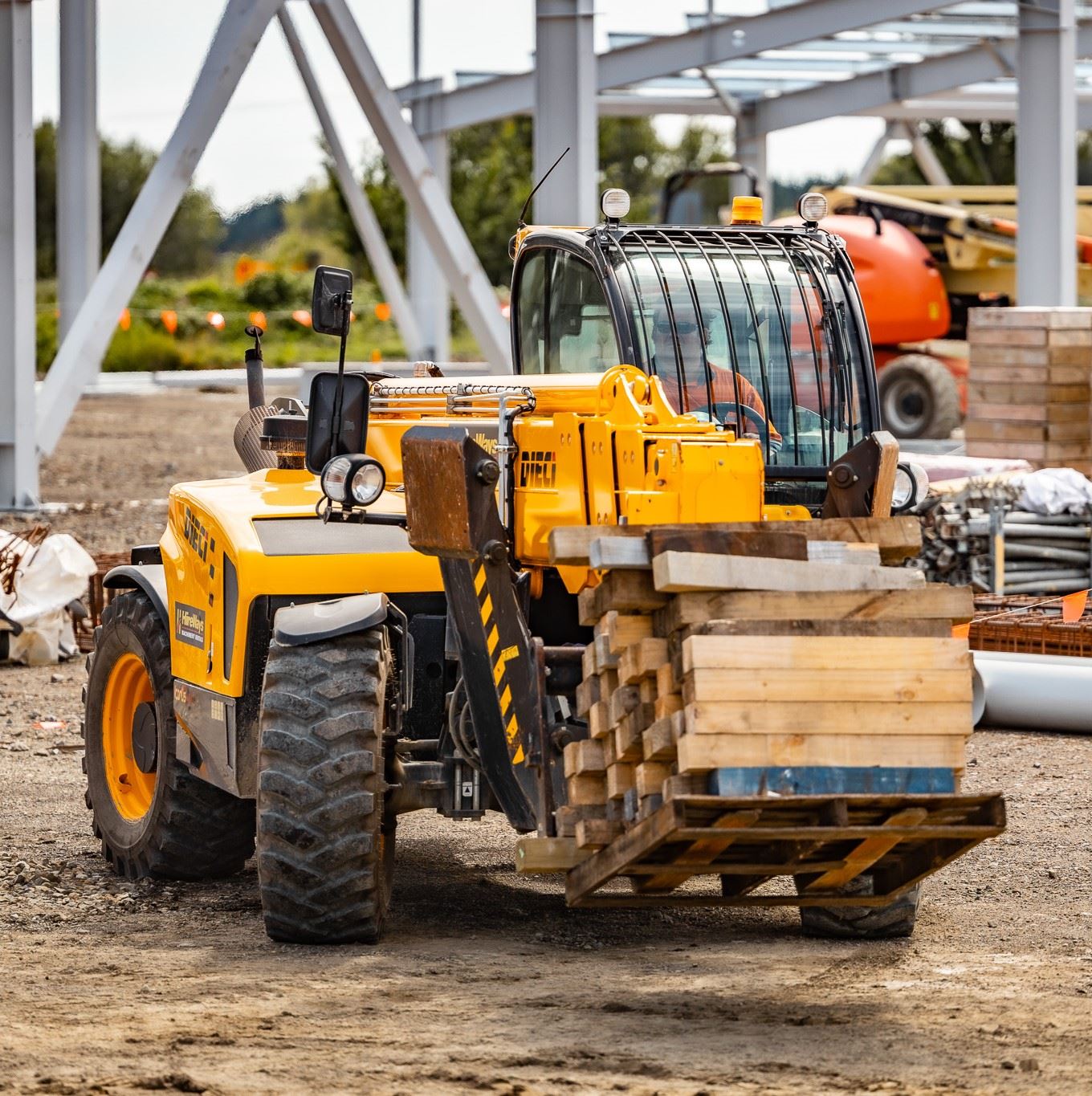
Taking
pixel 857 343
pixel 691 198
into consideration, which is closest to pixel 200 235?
pixel 691 198

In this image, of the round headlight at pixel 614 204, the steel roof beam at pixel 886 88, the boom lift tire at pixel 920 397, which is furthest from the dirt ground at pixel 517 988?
the steel roof beam at pixel 886 88

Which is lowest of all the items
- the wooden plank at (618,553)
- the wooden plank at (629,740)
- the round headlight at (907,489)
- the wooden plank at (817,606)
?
the wooden plank at (629,740)

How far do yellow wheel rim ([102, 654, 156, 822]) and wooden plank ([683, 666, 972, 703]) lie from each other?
326 cm

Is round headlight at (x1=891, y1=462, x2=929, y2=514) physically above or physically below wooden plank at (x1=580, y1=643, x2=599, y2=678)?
above

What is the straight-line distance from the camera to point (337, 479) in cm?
652

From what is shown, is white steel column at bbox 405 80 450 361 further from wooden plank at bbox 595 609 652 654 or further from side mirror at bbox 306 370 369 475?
wooden plank at bbox 595 609 652 654

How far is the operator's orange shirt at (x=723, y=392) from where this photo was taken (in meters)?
6.96

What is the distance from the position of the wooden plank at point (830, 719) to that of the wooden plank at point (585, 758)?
47cm

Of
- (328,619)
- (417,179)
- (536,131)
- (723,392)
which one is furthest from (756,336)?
(417,179)

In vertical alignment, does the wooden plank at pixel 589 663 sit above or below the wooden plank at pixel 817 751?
above

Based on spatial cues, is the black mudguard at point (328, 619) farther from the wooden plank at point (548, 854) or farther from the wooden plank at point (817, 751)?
the wooden plank at point (817, 751)

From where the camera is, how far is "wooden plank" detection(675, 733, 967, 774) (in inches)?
205

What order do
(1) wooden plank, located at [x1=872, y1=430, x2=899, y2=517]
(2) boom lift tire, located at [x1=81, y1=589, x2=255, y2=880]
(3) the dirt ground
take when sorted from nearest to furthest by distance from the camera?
(3) the dirt ground → (1) wooden plank, located at [x1=872, y1=430, x2=899, y2=517] → (2) boom lift tire, located at [x1=81, y1=589, x2=255, y2=880]

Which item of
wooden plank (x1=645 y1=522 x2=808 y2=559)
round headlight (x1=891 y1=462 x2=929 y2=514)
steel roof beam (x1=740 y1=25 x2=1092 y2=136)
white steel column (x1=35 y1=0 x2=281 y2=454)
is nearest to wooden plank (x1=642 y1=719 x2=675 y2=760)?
wooden plank (x1=645 y1=522 x2=808 y2=559)
